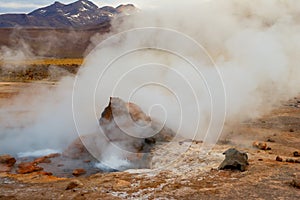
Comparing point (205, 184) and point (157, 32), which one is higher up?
point (157, 32)

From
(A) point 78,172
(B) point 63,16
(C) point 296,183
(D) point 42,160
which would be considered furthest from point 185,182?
(B) point 63,16

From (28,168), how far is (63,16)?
15516 cm

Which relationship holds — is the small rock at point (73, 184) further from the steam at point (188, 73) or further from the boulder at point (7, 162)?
the steam at point (188, 73)

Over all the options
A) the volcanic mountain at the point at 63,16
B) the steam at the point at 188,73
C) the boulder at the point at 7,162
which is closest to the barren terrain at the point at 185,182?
the boulder at the point at 7,162

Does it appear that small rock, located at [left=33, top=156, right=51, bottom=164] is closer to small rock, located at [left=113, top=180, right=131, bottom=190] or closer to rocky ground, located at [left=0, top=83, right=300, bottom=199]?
rocky ground, located at [left=0, top=83, right=300, bottom=199]

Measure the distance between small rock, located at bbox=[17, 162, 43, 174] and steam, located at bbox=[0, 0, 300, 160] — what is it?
63.1 inches

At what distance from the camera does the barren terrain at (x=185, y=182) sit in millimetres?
6082

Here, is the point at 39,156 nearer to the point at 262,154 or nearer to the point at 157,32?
the point at 262,154

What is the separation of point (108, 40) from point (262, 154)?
27.8ft

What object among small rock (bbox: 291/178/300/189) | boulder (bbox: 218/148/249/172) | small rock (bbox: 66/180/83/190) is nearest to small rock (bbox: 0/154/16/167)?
small rock (bbox: 66/180/83/190)

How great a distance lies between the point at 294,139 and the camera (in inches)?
388

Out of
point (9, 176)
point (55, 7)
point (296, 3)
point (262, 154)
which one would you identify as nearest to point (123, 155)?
point (9, 176)

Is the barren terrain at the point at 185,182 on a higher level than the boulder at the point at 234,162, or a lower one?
lower

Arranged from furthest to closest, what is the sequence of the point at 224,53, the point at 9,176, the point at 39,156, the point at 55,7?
the point at 55,7
the point at 224,53
the point at 39,156
the point at 9,176
